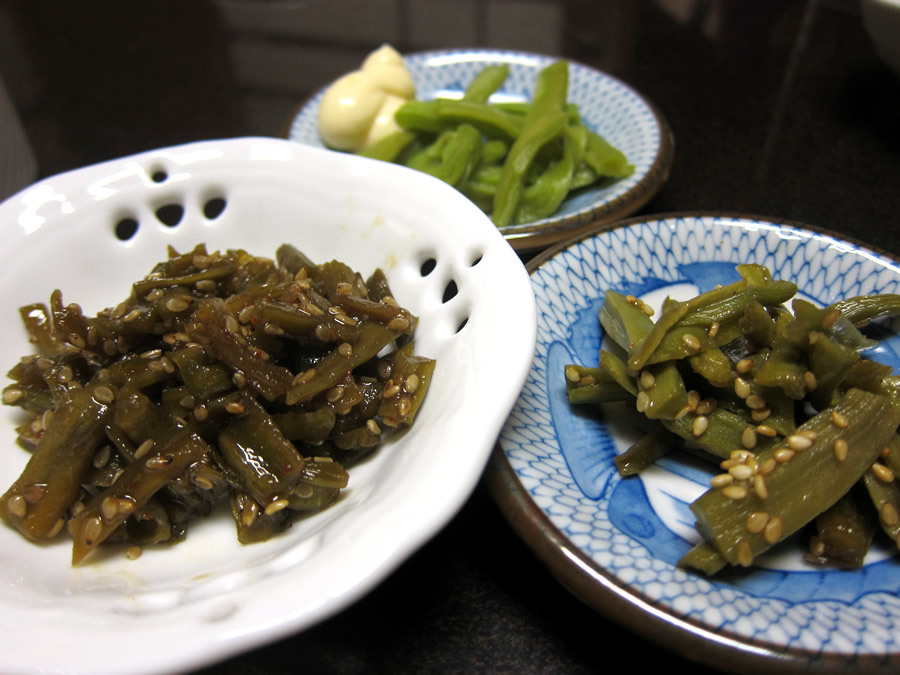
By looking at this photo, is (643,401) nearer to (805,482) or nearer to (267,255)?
(805,482)

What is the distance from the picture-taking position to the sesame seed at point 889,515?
1.11 m

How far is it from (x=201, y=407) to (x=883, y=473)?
1.29 meters

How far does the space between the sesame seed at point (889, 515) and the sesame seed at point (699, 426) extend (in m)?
0.33

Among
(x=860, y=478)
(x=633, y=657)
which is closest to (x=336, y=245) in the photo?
(x=633, y=657)

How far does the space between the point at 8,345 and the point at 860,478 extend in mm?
1800

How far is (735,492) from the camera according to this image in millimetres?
1089

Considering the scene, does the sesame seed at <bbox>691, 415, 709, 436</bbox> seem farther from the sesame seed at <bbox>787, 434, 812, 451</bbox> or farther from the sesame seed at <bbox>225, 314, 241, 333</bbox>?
the sesame seed at <bbox>225, 314, 241, 333</bbox>

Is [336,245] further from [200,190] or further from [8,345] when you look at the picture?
[8,345]

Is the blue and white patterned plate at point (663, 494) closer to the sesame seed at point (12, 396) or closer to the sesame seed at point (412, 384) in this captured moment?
the sesame seed at point (412, 384)

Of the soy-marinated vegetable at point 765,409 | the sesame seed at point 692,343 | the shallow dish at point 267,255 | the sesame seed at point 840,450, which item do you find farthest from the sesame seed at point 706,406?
the shallow dish at point 267,255

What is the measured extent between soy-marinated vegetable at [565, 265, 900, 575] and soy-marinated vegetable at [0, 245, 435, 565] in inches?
20.0

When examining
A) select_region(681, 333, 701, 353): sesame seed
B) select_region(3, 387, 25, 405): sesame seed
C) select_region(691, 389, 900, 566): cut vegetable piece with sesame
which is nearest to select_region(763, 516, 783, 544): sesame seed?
select_region(691, 389, 900, 566): cut vegetable piece with sesame

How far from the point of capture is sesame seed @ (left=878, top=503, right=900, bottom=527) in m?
1.11

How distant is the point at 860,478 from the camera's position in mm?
1158
